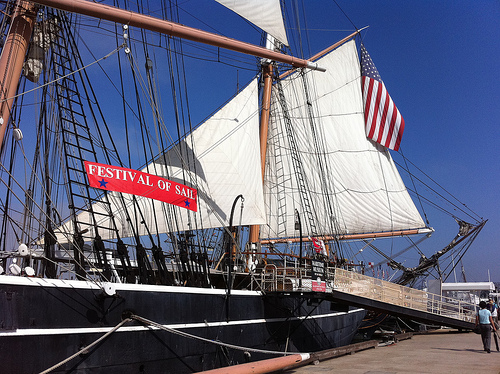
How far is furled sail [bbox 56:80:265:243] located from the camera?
631 inches

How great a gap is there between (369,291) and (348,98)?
65.6 ft

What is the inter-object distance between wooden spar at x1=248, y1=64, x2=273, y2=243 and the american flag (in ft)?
37.3

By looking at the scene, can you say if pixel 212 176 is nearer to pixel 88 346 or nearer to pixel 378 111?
pixel 88 346

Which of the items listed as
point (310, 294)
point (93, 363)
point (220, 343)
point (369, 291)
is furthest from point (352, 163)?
point (93, 363)

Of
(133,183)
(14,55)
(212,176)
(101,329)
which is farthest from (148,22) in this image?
(212,176)

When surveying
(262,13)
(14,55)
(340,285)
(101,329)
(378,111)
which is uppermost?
(378,111)

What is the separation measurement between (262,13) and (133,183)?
10.0 meters

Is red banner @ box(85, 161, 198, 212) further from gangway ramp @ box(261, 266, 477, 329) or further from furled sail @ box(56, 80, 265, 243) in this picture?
furled sail @ box(56, 80, 265, 243)

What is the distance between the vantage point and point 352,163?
1254 inches

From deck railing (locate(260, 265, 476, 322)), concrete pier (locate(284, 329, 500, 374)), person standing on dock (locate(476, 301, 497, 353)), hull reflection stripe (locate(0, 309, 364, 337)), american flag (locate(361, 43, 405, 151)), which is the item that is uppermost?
american flag (locate(361, 43, 405, 151))

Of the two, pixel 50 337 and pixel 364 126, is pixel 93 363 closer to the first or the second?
pixel 50 337

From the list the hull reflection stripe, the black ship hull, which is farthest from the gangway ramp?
the hull reflection stripe

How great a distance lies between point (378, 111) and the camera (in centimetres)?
3344

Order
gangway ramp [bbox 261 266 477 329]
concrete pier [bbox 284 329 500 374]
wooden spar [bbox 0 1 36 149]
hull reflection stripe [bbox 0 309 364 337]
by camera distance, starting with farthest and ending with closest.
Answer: gangway ramp [bbox 261 266 477 329] → concrete pier [bbox 284 329 500 374] → wooden spar [bbox 0 1 36 149] → hull reflection stripe [bbox 0 309 364 337]
